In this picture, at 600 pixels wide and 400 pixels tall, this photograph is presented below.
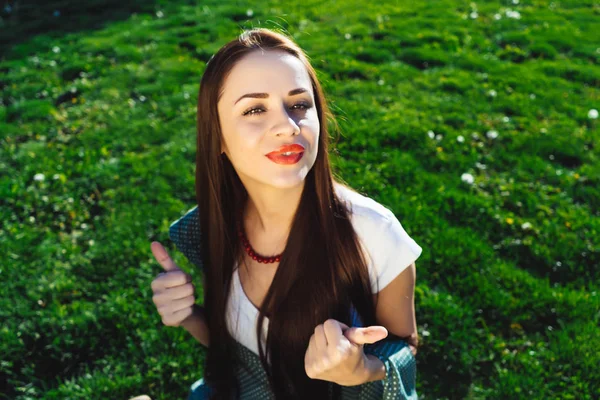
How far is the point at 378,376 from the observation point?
5.86 ft

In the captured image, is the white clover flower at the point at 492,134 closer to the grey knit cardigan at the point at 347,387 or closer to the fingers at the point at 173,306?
the grey knit cardigan at the point at 347,387

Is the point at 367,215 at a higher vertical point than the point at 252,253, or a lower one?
higher

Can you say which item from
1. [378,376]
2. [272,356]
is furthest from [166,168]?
[378,376]

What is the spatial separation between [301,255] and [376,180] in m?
1.96

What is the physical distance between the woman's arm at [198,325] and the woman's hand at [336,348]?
2.52 feet

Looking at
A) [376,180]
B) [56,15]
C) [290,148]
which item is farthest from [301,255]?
[56,15]

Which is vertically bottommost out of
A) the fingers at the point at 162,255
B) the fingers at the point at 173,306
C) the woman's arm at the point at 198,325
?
the woman's arm at the point at 198,325

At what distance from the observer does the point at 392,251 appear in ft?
6.37

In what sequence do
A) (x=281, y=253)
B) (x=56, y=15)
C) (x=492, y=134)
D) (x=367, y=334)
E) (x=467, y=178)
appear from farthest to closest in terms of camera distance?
(x=56, y=15), (x=492, y=134), (x=467, y=178), (x=281, y=253), (x=367, y=334)

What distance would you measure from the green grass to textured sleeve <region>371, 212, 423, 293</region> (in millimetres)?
895

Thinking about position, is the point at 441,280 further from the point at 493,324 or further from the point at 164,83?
the point at 164,83

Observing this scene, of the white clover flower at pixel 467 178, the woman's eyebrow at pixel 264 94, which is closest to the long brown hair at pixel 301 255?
the woman's eyebrow at pixel 264 94

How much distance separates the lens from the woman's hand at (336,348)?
1.52m

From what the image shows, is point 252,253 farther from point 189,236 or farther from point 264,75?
point 264,75
